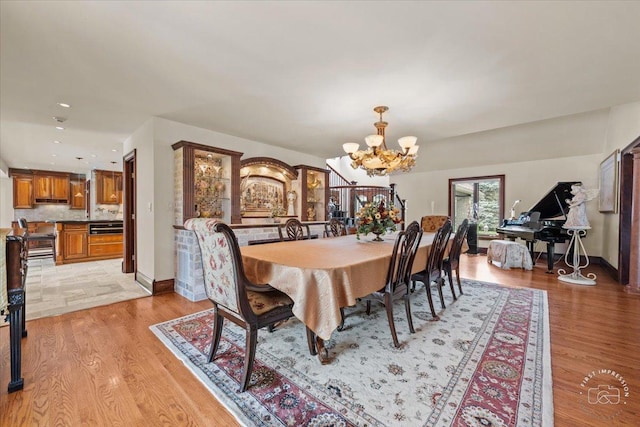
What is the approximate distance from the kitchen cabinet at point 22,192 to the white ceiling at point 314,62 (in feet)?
16.4

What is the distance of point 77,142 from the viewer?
5.08 meters

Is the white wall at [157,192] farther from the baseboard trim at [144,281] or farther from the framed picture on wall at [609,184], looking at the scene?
the framed picture on wall at [609,184]

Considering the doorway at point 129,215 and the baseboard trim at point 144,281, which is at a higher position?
the doorway at point 129,215

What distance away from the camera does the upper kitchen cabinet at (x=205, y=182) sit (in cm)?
374

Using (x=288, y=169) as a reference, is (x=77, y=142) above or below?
above

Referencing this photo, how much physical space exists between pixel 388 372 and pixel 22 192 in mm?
10424

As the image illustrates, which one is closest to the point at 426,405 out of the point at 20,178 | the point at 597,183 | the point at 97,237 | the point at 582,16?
the point at 582,16

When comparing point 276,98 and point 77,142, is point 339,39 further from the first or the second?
point 77,142

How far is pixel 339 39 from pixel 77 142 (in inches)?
222

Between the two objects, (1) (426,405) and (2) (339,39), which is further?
(2) (339,39)

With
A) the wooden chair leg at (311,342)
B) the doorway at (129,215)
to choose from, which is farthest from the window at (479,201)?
the doorway at (129,215)

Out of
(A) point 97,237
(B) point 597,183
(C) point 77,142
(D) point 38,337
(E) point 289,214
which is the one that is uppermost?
(C) point 77,142

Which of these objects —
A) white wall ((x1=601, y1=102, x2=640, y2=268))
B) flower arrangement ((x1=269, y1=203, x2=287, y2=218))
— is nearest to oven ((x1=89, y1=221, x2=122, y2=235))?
flower arrangement ((x1=269, y1=203, x2=287, y2=218))

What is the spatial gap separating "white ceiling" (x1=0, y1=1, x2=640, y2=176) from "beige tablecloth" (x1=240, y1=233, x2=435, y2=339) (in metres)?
1.68
